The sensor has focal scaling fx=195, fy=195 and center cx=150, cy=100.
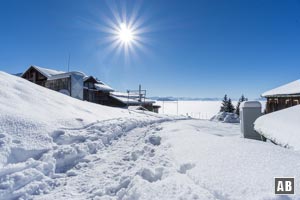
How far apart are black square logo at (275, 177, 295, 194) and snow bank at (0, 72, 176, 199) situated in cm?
330

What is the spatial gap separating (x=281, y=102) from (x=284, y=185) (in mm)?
16168

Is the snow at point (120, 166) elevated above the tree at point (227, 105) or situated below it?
below

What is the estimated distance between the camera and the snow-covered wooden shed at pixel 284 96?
508 inches

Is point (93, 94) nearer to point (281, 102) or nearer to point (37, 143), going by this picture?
point (281, 102)

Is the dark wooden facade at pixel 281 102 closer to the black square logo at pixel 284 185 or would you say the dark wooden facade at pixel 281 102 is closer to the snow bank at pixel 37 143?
the snow bank at pixel 37 143

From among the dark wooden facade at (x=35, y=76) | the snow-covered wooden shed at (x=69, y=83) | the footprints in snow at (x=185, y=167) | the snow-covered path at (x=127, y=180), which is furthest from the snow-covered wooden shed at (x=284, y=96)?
the dark wooden facade at (x=35, y=76)

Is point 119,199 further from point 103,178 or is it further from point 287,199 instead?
point 287,199

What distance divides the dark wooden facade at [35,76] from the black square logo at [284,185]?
25406 millimetres

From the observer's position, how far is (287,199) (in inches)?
79.4

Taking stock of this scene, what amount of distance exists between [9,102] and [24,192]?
3943 mm

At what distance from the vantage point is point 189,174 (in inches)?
120

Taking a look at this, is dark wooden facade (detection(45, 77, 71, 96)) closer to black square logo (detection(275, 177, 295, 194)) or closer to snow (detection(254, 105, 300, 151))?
snow (detection(254, 105, 300, 151))

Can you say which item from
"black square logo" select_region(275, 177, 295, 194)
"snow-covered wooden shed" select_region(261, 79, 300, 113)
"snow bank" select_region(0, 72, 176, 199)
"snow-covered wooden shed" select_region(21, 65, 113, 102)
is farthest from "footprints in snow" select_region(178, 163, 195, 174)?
"snow-covered wooden shed" select_region(21, 65, 113, 102)

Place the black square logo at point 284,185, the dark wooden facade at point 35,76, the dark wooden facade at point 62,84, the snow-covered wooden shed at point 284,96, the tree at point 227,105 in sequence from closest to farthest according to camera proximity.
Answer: the black square logo at point 284,185, the snow-covered wooden shed at point 284,96, the dark wooden facade at point 62,84, the dark wooden facade at point 35,76, the tree at point 227,105
